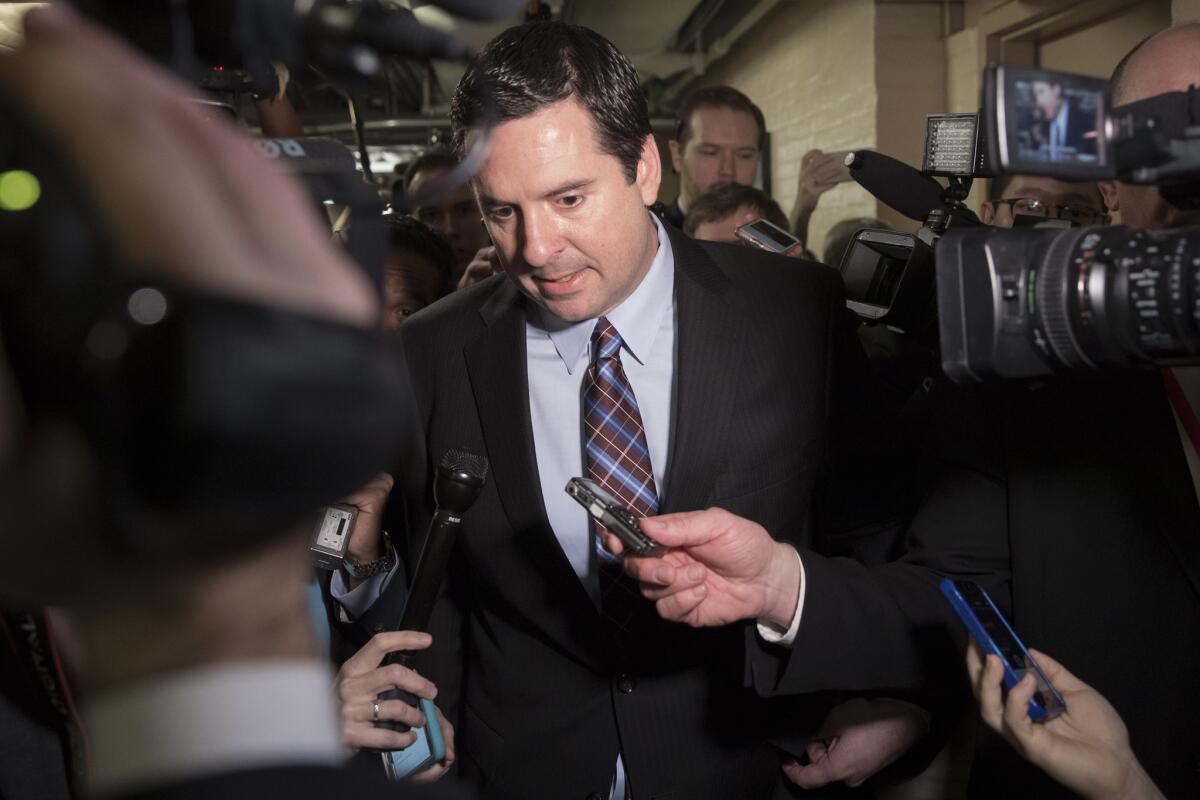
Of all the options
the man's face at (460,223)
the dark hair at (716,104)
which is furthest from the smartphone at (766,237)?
the dark hair at (716,104)

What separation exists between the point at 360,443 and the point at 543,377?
4.06 feet

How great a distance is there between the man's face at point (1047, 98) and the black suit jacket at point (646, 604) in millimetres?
740

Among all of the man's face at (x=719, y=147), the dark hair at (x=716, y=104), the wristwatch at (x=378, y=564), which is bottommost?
the wristwatch at (x=378, y=564)

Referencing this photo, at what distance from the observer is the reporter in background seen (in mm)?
325

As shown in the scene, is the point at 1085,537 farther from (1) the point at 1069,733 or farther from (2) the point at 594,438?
(2) the point at 594,438

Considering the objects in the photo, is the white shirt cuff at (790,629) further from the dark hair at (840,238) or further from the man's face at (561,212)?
the dark hair at (840,238)

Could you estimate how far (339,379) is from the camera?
338mm

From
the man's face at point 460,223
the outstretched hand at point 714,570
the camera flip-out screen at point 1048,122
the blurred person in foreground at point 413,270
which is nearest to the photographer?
the camera flip-out screen at point 1048,122

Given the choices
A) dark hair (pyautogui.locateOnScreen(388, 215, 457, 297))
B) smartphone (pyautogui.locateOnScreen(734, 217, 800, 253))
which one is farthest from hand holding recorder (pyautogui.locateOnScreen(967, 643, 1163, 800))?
dark hair (pyautogui.locateOnScreen(388, 215, 457, 297))

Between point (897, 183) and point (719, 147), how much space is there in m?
1.71

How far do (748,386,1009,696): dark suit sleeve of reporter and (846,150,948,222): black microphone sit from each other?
0.91 feet

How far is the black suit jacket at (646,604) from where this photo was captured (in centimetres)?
145

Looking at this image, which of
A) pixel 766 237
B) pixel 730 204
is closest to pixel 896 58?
pixel 730 204

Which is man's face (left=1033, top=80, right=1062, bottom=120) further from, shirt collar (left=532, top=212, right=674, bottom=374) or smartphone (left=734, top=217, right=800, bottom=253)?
smartphone (left=734, top=217, right=800, bottom=253)
